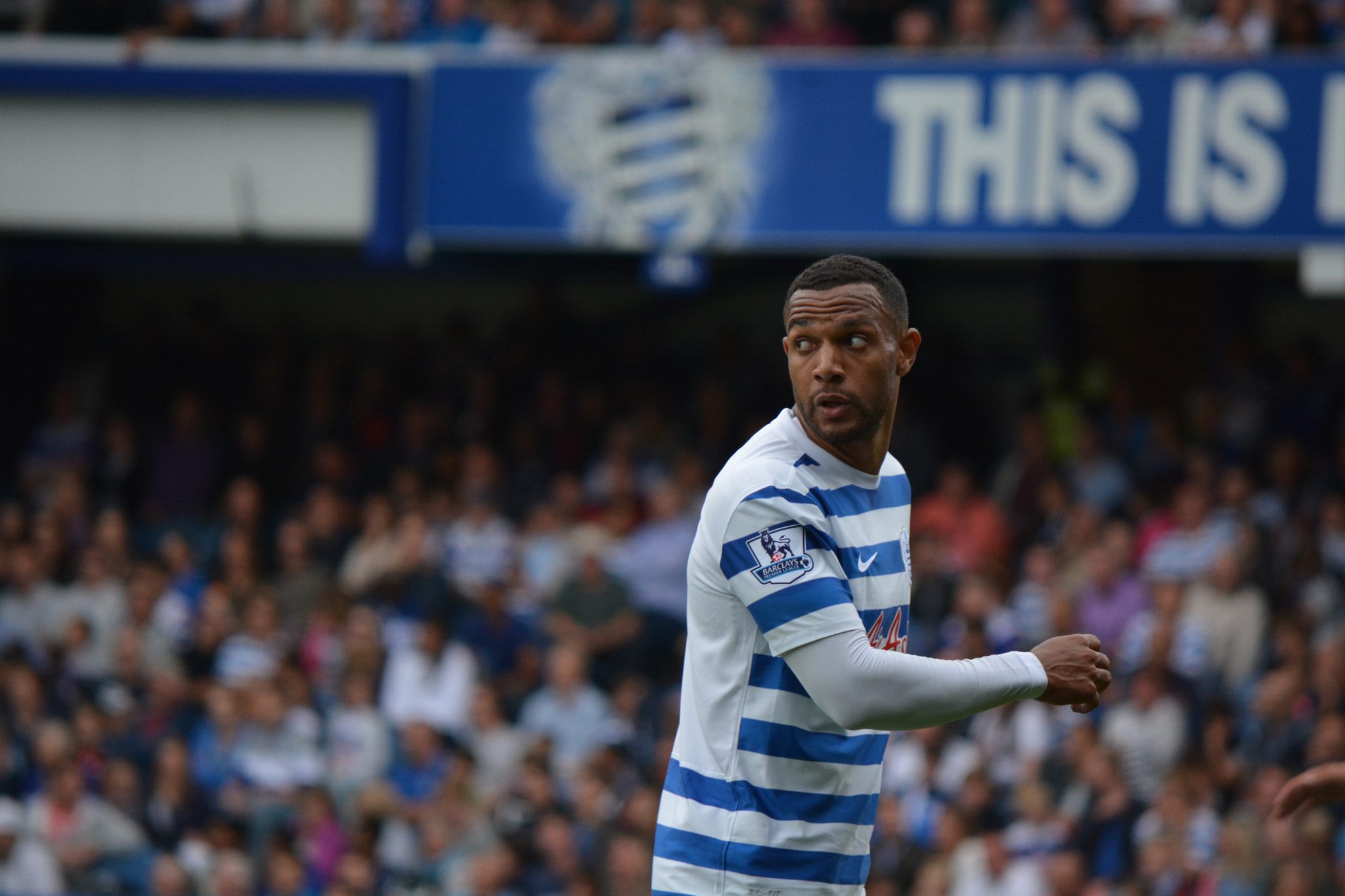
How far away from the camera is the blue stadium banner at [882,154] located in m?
9.76

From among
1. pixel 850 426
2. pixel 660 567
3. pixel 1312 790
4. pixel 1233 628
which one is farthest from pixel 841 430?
pixel 660 567

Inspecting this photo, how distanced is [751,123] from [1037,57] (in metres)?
1.87

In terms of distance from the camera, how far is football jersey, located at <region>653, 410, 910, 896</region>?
2.83 meters

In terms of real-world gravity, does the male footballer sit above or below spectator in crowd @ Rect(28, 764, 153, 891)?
above

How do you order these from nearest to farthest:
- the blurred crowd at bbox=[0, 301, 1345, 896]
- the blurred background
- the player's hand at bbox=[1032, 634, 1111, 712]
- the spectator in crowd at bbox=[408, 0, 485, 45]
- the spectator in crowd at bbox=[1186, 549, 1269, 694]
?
the player's hand at bbox=[1032, 634, 1111, 712]
the blurred crowd at bbox=[0, 301, 1345, 896]
the blurred background
the spectator in crowd at bbox=[1186, 549, 1269, 694]
the spectator in crowd at bbox=[408, 0, 485, 45]

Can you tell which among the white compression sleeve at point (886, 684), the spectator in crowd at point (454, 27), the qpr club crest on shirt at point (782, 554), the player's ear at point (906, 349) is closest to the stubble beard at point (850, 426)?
the player's ear at point (906, 349)

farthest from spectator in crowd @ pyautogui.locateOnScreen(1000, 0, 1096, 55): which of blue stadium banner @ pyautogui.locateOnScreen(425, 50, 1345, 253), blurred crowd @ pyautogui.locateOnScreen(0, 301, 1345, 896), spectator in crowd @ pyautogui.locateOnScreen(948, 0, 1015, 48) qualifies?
blurred crowd @ pyautogui.locateOnScreen(0, 301, 1345, 896)

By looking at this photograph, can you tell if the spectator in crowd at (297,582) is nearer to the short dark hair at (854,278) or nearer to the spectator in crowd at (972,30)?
the spectator in crowd at (972,30)

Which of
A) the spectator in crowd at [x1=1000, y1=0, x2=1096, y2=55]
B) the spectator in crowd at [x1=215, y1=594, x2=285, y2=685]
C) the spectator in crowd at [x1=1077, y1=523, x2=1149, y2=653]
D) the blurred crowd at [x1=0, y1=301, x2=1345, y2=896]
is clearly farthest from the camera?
the spectator in crowd at [x1=1000, y1=0, x2=1096, y2=55]

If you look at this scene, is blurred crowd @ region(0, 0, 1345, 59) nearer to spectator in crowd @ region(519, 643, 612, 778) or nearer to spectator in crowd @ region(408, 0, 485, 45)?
spectator in crowd @ region(408, 0, 485, 45)

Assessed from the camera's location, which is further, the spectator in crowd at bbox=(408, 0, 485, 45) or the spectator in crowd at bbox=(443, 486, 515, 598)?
the spectator in crowd at bbox=(408, 0, 485, 45)

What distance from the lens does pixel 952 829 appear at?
7.61 meters

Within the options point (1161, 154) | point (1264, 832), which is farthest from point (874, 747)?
point (1161, 154)

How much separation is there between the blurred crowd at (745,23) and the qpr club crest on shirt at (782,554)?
7.94m
